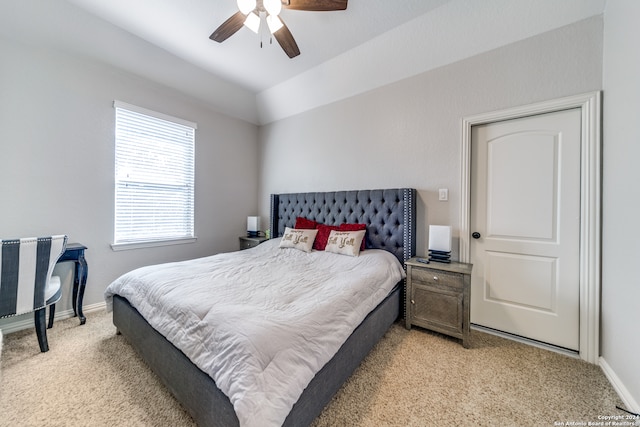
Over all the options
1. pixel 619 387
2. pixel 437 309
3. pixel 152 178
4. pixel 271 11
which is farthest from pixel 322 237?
pixel 619 387

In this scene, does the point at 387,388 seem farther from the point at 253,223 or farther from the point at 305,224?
the point at 253,223

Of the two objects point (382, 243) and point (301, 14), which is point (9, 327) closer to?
point (382, 243)

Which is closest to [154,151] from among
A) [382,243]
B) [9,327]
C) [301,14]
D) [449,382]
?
[9,327]

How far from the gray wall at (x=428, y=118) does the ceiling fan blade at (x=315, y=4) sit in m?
1.32

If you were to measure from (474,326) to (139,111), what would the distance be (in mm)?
4513

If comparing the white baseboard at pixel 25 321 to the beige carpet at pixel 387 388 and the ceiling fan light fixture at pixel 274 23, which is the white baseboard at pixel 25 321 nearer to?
the beige carpet at pixel 387 388

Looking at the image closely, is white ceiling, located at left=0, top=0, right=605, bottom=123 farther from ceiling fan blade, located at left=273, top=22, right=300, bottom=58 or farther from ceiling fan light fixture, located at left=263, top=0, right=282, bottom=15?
ceiling fan light fixture, located at left=263, top=0, right=282, bottom=15

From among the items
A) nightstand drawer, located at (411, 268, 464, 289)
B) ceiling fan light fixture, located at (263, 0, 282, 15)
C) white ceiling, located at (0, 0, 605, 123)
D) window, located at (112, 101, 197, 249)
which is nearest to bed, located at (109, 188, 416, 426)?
nightstand drawer, located at (411, 268, 464, 289)

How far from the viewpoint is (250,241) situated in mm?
3855

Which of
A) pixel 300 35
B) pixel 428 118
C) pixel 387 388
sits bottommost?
pixel 387 388

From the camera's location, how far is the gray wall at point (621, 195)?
4.48 ft

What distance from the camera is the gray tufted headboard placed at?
2539 millimetres

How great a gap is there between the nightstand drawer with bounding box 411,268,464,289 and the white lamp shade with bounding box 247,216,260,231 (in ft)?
8.72

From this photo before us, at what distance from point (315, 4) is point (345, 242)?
211 centimetres
